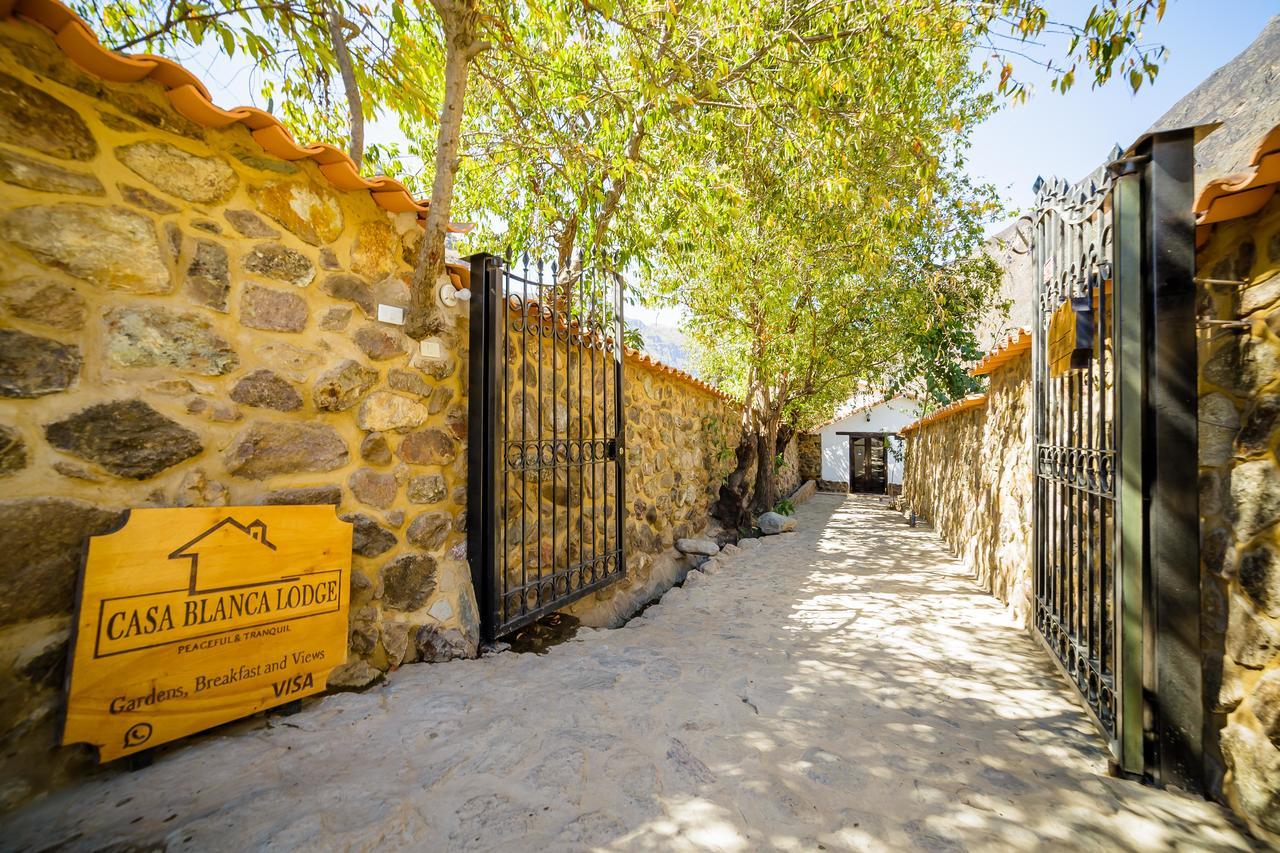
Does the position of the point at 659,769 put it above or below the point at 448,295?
below

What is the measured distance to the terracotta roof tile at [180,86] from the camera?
139cm

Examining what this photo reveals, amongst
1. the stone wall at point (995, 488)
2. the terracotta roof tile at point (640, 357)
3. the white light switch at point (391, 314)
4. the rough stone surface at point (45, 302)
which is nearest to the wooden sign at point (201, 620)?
the rough stone surface at point (45, 302)

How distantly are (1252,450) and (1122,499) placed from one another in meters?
0.34

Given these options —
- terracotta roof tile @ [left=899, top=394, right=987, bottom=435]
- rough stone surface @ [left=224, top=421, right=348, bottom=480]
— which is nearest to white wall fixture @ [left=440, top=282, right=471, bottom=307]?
rough stone surface @ [left=224, top=421, right=348, bottom=480]

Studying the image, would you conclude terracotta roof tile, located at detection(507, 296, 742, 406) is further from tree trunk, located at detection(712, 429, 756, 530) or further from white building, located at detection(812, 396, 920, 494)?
white building, located at detection(812, 396, 920, 494)

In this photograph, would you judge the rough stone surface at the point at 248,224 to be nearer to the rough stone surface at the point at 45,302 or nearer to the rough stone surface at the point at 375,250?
the rough stone surface at the point at 375,250

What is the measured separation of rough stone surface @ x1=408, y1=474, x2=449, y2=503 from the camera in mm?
2396

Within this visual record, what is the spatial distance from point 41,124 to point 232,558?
1.39 meters

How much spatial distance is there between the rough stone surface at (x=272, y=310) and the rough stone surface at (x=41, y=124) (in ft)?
1.77

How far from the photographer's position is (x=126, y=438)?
1.56 m

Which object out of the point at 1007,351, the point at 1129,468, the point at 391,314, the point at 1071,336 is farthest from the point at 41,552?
the point at 1007,351

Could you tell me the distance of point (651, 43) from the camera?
3453mm

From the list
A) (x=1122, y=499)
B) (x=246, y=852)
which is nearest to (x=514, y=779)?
(x=246, y=852)

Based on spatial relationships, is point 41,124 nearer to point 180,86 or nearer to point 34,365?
point 180,86
